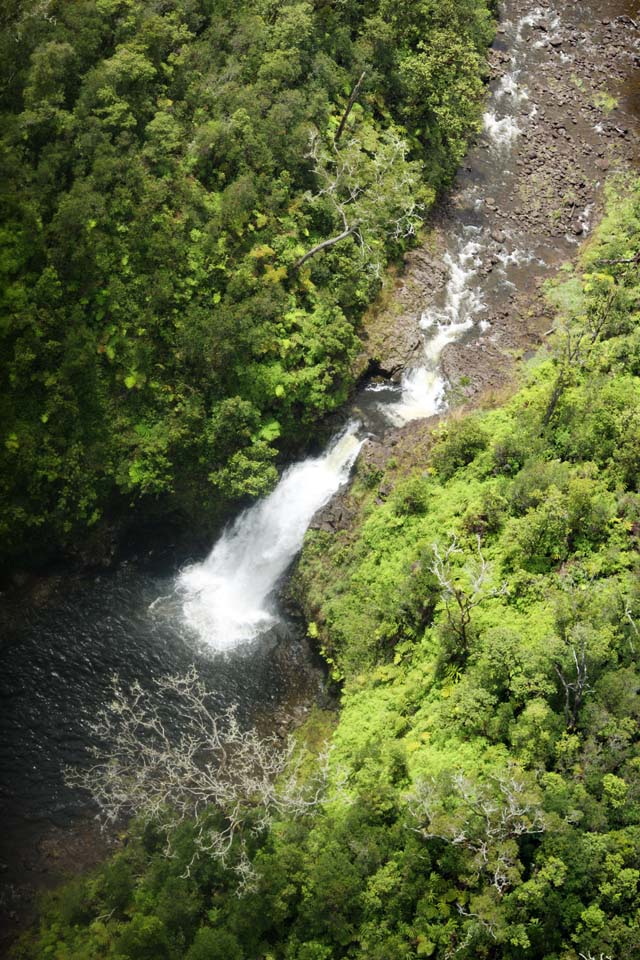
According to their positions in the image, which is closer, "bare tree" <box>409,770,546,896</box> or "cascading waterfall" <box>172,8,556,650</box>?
"bare tree" <box>409,770,546,896</box>

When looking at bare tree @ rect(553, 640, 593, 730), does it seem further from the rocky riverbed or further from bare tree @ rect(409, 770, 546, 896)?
the rocky riverbed

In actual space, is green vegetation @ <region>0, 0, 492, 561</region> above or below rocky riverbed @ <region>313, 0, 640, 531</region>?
above

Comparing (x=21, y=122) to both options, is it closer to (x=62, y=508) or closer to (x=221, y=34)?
(x=221, y=34)

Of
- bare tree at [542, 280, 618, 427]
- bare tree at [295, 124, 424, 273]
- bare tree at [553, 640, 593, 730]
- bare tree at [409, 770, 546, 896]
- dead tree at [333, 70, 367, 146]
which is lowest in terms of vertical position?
bare tree at [542, 280, 618, 427]

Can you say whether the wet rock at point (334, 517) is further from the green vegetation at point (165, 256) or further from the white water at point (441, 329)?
the white water at point (441, 329)

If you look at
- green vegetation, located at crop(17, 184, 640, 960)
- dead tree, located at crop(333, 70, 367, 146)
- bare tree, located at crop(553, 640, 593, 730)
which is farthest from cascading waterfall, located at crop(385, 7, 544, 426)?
bare tree, located at crop(553, 640, 593, 730)

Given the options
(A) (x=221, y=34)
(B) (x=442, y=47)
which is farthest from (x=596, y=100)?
(A) (x=221, y=34)

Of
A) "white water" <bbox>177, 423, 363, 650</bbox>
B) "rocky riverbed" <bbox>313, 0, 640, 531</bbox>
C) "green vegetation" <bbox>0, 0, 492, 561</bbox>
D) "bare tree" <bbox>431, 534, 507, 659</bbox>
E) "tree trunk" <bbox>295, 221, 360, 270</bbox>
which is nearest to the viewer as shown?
"bare tree" <bbox>431, 534, 507, 659</bbox>

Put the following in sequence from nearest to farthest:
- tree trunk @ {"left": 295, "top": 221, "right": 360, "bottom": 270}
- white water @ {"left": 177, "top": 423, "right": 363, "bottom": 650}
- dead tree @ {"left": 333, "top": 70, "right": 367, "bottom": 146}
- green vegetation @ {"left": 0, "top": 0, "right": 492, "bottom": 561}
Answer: green vegetation @ {"left": 0, "top": 0, "right": 492, "bottom": 561}, white water @ {"left": 177, "top": 423, "right": 363, "bottom": 650}, tree trunk @ {"left": 295, "top": 221, "right": 360, "bottom": 270}, dead tree @ {"left": 333, "top": 70, "right": 367, "bottom": 146}
